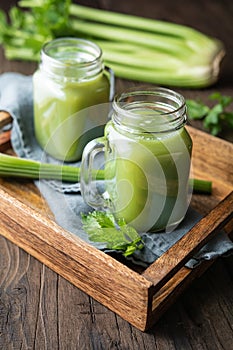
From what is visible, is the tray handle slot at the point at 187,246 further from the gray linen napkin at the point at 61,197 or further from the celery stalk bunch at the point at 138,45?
the celery stalk bunch at the point at 138,45

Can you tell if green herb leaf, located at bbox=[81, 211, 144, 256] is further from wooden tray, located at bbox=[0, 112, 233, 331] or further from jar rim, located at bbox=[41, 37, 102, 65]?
jar rim, located at bbox=[41, 37, 102, 65]

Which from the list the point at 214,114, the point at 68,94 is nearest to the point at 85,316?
the point at 68,94

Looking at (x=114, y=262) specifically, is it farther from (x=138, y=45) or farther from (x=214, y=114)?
(x=138, y=45)

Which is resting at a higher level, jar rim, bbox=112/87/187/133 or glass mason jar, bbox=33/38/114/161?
jar rim, bbox=112/87/187/133

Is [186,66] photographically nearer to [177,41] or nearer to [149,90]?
[177,41]

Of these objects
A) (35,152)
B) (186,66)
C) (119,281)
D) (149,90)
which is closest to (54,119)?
(35,152)

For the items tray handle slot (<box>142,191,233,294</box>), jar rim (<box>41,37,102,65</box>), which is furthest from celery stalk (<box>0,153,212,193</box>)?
jar rim (<box>41,37,102,65</box>)
